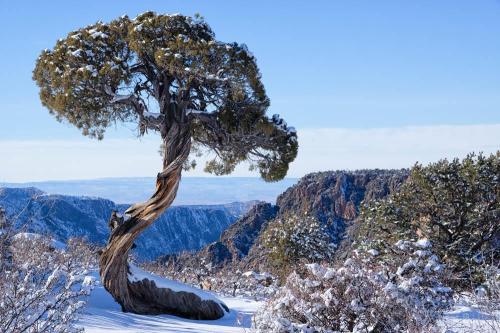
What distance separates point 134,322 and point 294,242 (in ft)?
46.1

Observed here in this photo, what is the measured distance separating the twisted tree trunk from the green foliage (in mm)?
5223

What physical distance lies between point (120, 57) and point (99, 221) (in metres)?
89.9

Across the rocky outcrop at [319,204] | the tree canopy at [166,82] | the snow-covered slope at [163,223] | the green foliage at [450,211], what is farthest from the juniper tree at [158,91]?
the snow-covered slope at [163,223]

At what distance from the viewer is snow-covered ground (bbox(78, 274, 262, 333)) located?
9.39 meters

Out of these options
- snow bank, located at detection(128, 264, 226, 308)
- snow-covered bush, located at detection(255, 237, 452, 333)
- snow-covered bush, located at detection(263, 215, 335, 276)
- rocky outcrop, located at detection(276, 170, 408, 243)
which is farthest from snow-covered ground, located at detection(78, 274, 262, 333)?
rocky outcrop, located at detection(276, 170, 408, 243)

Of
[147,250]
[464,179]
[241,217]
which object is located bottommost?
[147,250]

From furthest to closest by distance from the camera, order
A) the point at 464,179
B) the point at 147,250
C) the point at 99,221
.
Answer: the point at 147,250, the point at 99,221, the point at 464,179

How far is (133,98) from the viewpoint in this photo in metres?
12.2

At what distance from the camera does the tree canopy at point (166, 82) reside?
1117cm

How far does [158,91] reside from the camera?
481 inches

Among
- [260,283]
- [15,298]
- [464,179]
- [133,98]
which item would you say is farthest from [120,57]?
[260,283]

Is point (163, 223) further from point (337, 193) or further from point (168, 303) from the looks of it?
point (168, 303)

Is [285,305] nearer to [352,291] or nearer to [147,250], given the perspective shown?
[352,291]

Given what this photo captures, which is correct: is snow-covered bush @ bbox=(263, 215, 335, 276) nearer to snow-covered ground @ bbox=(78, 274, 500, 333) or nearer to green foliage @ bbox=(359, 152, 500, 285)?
green foliage @ bbox=(359, 152, 500, 285)
